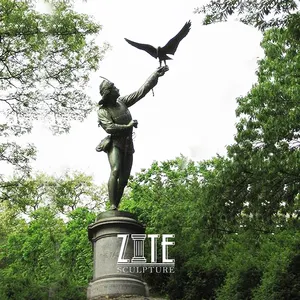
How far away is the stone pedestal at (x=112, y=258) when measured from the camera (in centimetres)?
789

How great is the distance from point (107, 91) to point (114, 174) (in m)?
1.56

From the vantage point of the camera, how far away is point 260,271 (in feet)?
49.8

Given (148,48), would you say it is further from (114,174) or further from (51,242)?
(51,242)

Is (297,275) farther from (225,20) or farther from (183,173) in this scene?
(183,173)

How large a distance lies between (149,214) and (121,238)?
16.5 meters

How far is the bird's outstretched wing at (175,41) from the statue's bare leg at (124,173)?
215 centimetres

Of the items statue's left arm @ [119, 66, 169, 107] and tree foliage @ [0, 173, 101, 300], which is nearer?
statue's left arm @ [119, 66, 169, 107]

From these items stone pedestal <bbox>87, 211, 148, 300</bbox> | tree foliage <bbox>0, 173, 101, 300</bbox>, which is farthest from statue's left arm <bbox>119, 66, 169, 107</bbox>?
tree foliage <bbox>0, 173, 101, 300</bbox>

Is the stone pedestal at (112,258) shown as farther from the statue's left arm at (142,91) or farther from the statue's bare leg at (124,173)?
the statue's left arm at (142,91)

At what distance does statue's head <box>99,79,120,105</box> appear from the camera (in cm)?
930

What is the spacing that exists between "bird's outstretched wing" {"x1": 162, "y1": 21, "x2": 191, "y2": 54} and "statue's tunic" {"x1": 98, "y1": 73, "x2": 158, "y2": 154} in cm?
53

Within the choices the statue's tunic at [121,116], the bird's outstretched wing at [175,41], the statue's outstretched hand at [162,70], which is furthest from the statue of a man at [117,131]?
the bird's outstretched wing at [175,41]

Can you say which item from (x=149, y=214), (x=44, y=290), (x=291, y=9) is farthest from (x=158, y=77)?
(x=149, y=214)

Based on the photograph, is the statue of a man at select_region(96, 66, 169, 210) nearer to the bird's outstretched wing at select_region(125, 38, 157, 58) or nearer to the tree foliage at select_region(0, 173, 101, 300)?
the bird's outstretched wing at select_region(125, 38, 157, 58)
